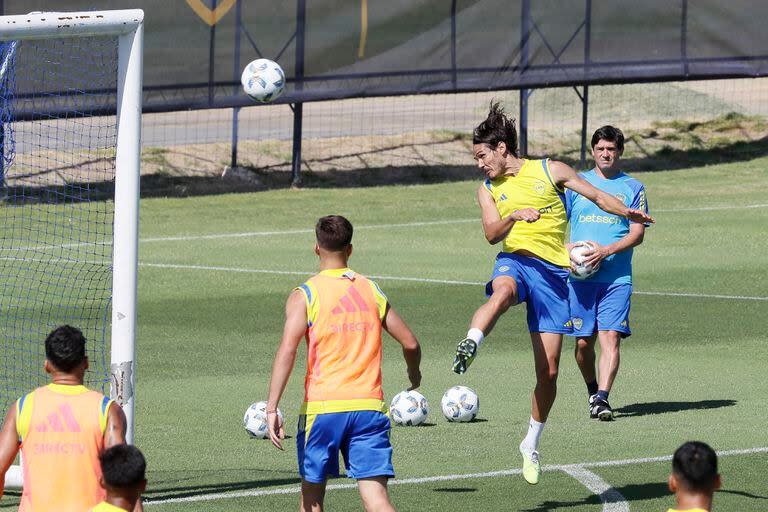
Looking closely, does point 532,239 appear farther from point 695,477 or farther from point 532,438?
point 695,477

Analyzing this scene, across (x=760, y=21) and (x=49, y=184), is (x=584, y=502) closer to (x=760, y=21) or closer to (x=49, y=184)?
(x=49, y=184)

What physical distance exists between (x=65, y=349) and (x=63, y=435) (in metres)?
0.39

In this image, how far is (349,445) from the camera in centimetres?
765

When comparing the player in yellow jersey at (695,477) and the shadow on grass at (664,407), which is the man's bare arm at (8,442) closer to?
the player in yellow jersey at (695,477)

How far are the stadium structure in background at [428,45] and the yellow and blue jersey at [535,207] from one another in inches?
610

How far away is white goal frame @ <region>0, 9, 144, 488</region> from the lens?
9.06 metres

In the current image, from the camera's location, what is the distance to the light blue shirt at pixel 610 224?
1221 cm

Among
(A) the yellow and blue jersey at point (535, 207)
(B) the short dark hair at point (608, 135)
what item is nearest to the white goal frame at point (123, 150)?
(A) the yellow and blue jersey at point (535, 207)

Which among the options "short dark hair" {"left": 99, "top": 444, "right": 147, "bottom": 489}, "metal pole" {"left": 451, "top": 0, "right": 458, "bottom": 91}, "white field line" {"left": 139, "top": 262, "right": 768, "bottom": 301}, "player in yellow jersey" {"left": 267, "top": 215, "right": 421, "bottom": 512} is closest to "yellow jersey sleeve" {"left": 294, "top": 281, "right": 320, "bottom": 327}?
"player in yellow jersey" {"left": 267, "top": 215, "right": 421, "bottom": 512}

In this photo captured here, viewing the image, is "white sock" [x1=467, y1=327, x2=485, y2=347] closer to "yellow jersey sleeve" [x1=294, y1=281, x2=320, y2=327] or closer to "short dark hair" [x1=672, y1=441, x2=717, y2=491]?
"yellow jersey sleeve" [x1=294, y1=281, x2=320, y2=327]

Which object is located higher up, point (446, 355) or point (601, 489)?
point (446, 355)

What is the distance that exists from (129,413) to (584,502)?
2902mm

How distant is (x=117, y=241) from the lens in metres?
9.16

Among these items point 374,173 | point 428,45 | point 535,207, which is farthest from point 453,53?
point 535,207
